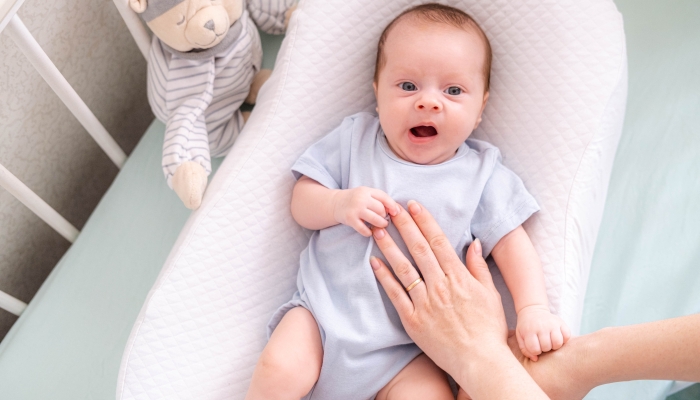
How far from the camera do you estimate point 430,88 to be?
101 cm

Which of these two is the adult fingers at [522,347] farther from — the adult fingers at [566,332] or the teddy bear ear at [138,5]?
the teddy bear ear at [138,5]

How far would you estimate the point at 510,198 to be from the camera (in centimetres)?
103

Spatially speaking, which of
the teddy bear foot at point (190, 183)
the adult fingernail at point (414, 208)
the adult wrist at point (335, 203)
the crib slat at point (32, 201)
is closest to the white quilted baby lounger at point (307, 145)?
the teddy bear foot at point (190, 183)

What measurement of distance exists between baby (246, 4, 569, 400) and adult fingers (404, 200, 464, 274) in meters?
0.04

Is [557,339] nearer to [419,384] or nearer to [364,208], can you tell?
[419,384]

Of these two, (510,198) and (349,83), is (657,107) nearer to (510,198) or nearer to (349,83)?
(510,198)

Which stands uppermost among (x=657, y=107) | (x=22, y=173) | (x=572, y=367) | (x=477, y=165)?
(x=22, y=173)

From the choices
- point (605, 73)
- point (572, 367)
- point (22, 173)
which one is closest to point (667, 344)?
point (572, 367)

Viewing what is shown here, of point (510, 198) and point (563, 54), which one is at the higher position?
point (563, 54)

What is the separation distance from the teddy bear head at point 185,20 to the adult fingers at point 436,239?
53 centimetres

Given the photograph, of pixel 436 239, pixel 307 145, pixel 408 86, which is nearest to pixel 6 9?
pixel 307 145

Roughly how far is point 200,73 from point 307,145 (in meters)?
0.29

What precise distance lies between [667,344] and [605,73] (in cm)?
54

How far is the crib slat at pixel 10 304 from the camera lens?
1.16m
